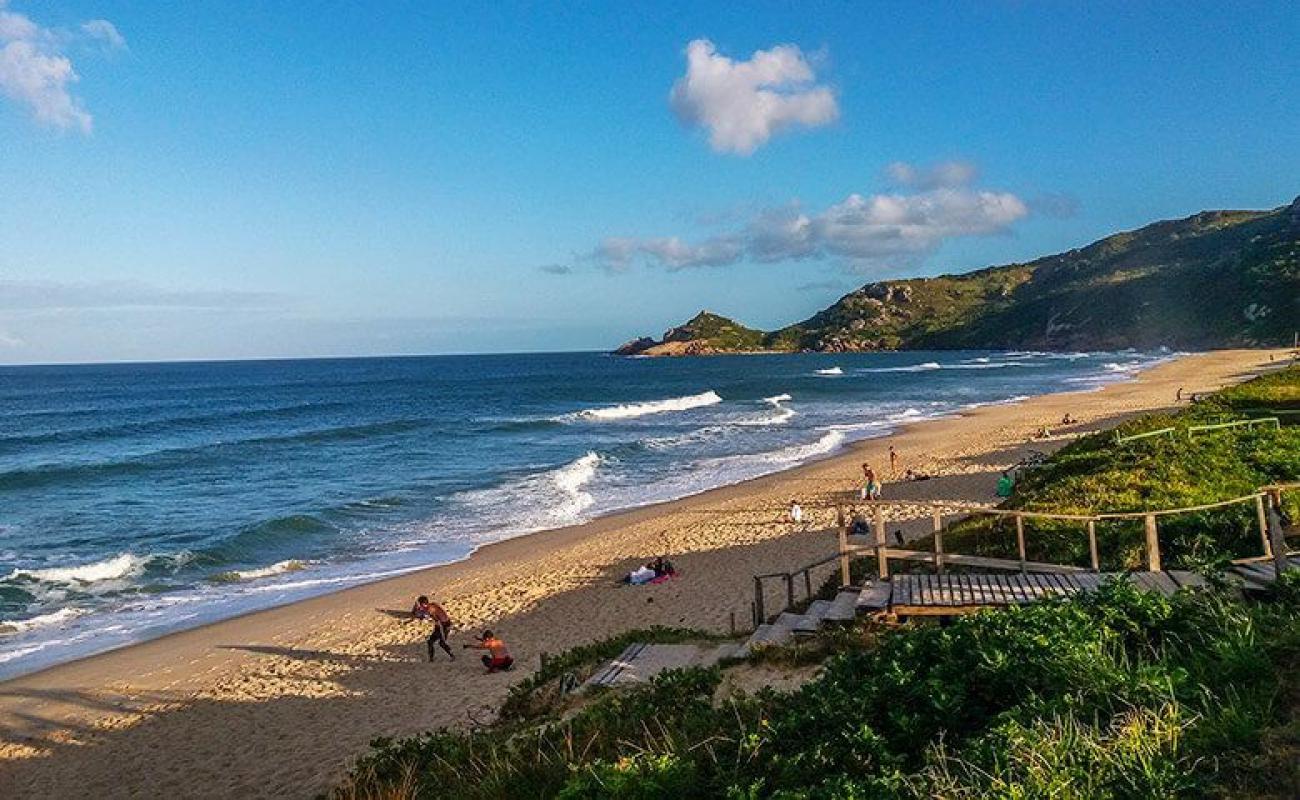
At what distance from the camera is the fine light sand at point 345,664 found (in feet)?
38.5

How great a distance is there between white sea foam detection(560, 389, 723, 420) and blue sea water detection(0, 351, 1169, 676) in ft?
1.23

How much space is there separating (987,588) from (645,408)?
59.8 metres

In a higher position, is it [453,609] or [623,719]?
[623,719]

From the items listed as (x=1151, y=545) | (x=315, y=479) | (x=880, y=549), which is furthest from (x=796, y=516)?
(x=315, y=479)

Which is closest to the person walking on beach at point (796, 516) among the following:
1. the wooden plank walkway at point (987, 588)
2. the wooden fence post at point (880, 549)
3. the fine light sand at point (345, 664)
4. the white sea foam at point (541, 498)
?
the fine light sand at point (345, 664)

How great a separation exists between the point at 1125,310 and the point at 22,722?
159366 mm

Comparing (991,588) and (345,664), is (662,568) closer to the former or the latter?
(345,664)

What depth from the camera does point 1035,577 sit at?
359 inches

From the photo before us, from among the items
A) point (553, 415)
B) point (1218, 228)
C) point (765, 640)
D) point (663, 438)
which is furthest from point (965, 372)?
point (1218, 228)

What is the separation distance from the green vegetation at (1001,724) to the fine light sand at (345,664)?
226 inches

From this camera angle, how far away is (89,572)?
866 inches

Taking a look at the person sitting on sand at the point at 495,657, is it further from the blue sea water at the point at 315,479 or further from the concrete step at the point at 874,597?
the blue sea water at the point at 315,479

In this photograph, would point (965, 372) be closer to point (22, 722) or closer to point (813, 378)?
point (813, 378)

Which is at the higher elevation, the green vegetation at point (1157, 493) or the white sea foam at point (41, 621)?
the green vegetation at point (1157, 493)
